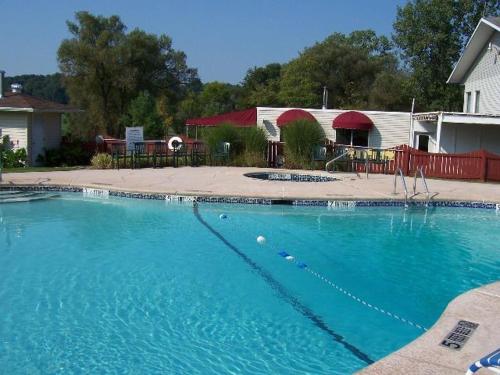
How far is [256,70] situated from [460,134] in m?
42.7

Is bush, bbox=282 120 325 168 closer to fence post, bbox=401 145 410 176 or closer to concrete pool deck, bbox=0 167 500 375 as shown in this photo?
concrete pool deck, bbox=0 167 500 375

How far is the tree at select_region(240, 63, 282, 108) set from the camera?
50.9m

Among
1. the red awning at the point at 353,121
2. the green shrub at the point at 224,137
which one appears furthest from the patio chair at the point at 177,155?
the red awning at the point at 353,121

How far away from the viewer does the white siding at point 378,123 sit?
25453 mm

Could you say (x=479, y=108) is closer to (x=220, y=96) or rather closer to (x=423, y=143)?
(x=423, y=143)

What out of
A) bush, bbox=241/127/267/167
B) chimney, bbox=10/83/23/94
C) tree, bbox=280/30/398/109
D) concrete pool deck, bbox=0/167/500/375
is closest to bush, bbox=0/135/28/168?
concrete pool deck, bbox=0/167/500/375

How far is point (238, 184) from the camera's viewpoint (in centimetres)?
1609

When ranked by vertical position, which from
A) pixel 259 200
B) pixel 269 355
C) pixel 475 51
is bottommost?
pixel 269 355

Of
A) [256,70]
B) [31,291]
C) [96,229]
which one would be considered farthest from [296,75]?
[31,291]

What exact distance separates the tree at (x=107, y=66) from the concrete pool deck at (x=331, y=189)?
18.8 metres

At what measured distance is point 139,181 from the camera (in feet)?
54.1

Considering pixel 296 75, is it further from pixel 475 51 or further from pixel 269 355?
pixel 269 355

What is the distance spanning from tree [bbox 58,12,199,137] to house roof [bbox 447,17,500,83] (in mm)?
21070

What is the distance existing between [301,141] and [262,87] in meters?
35.1
